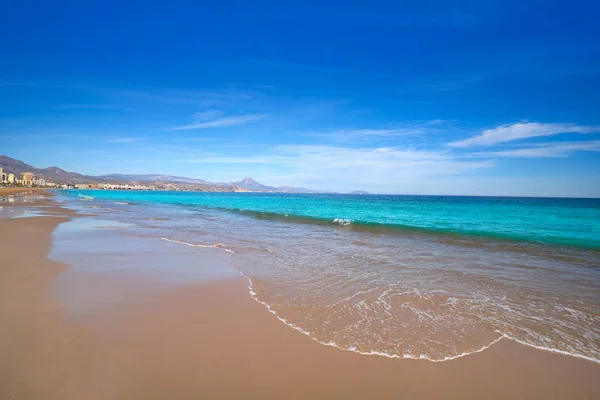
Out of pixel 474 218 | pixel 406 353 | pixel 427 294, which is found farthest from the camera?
pixel 474 218

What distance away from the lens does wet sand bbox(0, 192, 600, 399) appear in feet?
10.9

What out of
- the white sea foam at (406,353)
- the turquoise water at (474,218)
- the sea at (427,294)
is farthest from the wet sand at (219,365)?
the turquoise water at (474,218)

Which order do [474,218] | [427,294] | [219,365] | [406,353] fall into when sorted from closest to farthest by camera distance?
[219,365] → [406,353] → [427,294] → [474,218]

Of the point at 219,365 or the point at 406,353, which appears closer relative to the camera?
the point at 219,365

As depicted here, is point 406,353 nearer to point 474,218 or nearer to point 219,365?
point 219,365

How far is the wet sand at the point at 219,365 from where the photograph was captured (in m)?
3.34

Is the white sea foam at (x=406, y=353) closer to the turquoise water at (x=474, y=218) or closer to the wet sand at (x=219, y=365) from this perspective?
the wet sand at (x=219, y=365)

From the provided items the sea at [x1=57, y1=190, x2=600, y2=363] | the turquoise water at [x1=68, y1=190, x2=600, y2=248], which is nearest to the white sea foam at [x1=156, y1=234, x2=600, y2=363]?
the sea at [x1=57, y1=190, x2=600, y2=363]

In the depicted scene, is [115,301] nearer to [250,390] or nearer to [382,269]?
[250,390]

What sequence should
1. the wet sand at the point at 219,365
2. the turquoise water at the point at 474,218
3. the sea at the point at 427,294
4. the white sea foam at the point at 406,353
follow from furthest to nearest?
the turquoise water at the point at 474,218, the sea at the point at 427,294, the white sea foam at the point at 406,353, the wet sand at the point at 219,365

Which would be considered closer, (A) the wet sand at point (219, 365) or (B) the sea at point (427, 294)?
(A) the wet sand at point (219, 365)

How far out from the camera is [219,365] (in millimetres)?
3764

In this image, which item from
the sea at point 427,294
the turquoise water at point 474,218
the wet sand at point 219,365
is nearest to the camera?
the wet sand at point 219,365

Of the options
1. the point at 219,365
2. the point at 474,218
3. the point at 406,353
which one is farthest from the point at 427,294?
the point at 474,218
